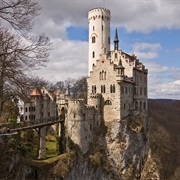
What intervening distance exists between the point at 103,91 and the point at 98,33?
525 inches

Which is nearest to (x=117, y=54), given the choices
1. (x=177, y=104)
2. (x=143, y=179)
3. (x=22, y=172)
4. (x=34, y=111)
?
(x=34, y=111)

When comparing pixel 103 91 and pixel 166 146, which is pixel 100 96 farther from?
pixel 166 146

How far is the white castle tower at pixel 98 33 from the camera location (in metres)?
55.0

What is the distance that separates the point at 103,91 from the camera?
4869cm

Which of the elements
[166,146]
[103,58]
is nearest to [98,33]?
[103,58]

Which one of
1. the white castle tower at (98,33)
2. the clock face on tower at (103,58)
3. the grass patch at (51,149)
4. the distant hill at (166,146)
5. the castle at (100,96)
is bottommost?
the distant hill at (166,146)

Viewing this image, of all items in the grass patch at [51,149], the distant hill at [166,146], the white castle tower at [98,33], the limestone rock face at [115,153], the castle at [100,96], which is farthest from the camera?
the distant hill at [166,146]

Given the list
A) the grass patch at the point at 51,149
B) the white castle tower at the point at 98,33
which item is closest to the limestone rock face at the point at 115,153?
the grass patch at the point at 51,149

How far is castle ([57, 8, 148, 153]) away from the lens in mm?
43750

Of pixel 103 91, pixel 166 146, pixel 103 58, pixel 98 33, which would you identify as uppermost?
pixel 98 33

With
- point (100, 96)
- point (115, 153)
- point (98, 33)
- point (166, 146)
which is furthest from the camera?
point (166, 146)

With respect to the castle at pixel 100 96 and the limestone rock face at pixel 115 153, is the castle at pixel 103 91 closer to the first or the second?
the castle at pixel 100 96

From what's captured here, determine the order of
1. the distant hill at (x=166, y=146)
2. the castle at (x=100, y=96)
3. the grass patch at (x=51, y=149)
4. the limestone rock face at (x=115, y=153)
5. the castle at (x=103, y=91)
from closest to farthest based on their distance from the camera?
1. the grass patch at (x=51, y=149)
2. the castle at (x=103, y=91)
3. the castle at (x=100, y=96)
4. the limestone rock face at (x=115, y=153)
5. the distant hill at (x=166, y=146)

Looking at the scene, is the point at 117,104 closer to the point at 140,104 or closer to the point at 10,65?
the point at 140,104
